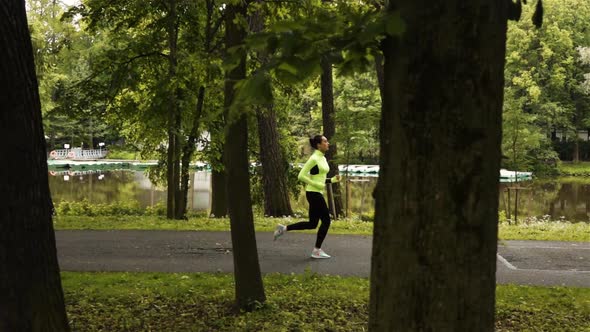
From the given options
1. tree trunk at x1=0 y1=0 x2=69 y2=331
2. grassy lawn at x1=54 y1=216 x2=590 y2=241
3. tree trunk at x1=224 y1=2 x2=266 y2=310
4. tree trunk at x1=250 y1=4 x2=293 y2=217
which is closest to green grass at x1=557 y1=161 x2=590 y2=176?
tree trunk at x1=250 y1=4 x2=293 y2=217

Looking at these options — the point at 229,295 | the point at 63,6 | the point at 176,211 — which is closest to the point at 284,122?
the point at 176,211

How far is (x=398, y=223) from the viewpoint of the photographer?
2207 mm

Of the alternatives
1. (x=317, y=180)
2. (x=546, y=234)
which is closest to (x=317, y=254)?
(x=317, y=180)

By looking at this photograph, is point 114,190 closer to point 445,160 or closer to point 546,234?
point 546,234

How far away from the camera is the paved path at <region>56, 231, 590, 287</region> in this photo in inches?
327

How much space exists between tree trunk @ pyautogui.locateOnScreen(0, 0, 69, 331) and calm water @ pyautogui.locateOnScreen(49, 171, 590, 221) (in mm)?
16732

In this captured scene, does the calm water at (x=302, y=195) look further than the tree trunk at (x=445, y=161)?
Yes

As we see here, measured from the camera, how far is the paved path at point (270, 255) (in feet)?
27.2

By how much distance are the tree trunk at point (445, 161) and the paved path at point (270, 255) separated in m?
5.87

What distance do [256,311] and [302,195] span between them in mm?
22824

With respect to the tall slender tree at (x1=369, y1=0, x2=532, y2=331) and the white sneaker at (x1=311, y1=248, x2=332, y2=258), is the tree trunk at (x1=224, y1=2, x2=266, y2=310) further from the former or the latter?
the tall slender tree at (x1=369, y1=0, x2=532, y2=331)

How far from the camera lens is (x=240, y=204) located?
577 cm

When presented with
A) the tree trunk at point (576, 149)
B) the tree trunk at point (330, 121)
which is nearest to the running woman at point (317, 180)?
the tree trunk at point (330, 121)

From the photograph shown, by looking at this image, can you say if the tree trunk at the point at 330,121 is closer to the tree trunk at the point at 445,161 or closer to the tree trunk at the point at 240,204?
the tree trunk at the point at 240,204
